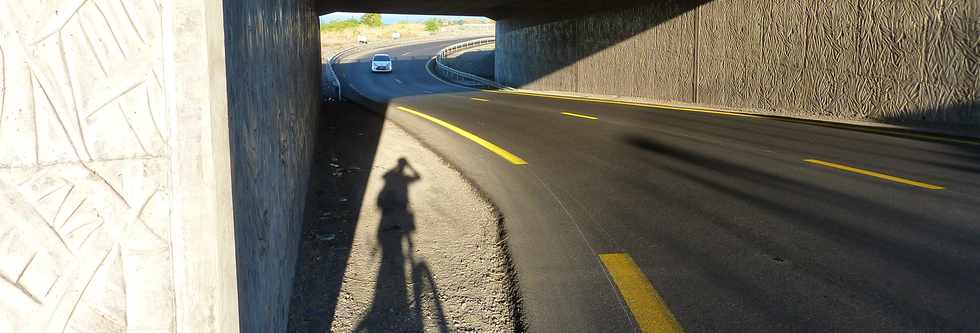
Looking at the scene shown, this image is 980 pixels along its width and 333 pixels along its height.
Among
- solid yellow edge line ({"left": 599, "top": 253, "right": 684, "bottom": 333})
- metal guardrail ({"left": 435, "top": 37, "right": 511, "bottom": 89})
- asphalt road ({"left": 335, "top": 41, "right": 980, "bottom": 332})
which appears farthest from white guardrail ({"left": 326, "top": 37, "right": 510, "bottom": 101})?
solid yellow edge line ({"left": 599, "top": 253, "right": 684, "bottom": 333})

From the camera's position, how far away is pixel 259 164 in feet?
8.78

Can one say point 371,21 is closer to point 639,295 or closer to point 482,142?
point 482,142

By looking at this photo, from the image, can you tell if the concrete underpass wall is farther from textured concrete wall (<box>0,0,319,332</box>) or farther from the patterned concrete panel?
the patterned concrete panel

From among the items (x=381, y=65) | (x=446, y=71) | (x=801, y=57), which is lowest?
(x=801, y=57)

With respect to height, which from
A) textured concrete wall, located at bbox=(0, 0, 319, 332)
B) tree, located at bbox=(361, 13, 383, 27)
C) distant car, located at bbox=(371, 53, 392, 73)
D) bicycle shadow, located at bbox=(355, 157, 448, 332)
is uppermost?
tree, located at bbox=(361, 13, 383, 27)

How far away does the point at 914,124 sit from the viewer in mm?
12945

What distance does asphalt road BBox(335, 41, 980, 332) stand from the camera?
3.59 m

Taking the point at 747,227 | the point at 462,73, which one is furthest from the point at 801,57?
the point at 462,73

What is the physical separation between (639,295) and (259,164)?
230cm

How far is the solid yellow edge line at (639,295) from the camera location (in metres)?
3.39

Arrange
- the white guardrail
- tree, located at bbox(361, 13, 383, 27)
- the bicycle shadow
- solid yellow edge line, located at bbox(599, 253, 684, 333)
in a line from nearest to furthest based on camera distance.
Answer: solid yellow edge line, located at bbox(599, 253, 684, 333), the bicycle shadow, the white guardrail, tree, located at bbox(361, 13, 383, 27)

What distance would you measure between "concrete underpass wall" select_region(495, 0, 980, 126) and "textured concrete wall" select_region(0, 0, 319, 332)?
1349 centimetres

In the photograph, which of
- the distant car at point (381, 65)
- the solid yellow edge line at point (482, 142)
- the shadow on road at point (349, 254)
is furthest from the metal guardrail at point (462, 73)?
the shadow on road at point (349, 254)

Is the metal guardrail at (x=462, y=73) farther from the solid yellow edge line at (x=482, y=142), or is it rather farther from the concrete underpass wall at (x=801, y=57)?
Answer: the solid yellow edge line at (x=482, y=142)
